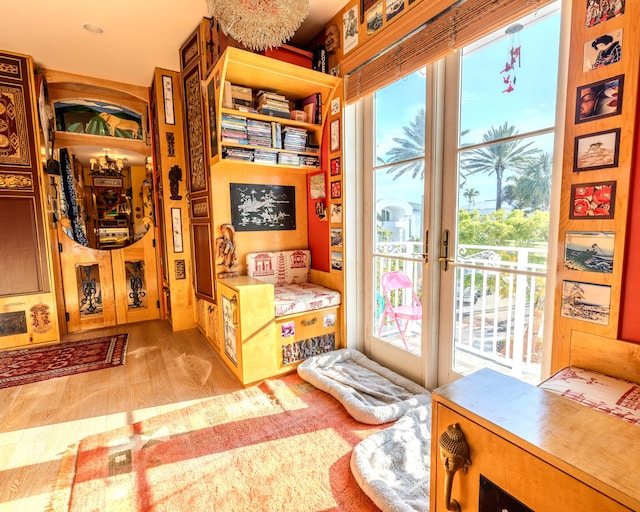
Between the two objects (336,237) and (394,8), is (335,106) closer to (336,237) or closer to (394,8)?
(394,8)

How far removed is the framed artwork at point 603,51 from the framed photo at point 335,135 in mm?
1615

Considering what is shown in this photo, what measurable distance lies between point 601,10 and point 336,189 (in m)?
1.75

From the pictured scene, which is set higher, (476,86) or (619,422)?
(476,86)

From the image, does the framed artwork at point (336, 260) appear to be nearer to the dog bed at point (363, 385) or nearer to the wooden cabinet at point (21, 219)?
the dog bed at point (363, 385)

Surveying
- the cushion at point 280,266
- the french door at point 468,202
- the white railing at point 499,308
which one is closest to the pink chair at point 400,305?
the french door at point 468,202

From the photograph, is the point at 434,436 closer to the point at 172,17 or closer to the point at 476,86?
the point at 476,86

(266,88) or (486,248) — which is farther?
(266,88)

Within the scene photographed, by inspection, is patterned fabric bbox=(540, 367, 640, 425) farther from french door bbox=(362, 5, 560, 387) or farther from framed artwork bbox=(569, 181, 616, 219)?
framed artwork bbox=(569, 181, 616, 219)

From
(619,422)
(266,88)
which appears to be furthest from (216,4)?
(619,422)

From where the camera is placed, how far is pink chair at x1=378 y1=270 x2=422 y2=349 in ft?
7.42

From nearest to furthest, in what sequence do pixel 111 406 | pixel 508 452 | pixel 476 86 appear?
1. pixel 508 452
2. pixel 476 86
3. pixel 111 406

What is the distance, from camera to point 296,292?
8.69 feet

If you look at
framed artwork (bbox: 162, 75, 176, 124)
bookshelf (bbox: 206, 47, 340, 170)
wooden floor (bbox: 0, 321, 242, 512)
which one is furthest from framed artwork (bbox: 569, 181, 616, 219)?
framed artwork (bbox: 162, 75, 176, 124)

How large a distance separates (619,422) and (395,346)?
1.65m
